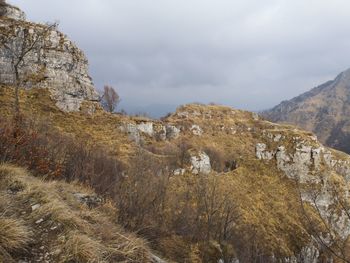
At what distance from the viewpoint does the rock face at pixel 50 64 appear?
41.6 m

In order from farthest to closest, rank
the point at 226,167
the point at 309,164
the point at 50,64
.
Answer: the point at 309,164 < the point at 226,167 < the point at 50,64

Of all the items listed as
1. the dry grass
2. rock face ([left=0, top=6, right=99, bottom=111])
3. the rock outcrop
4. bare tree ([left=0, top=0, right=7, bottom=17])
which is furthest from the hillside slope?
the dry grass

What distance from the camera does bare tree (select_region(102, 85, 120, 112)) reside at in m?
101

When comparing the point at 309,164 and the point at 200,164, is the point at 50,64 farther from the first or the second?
the point at 309,164

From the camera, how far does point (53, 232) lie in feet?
21.7

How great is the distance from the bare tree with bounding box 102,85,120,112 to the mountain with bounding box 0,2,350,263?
980 inches

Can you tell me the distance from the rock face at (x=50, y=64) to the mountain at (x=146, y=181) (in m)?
0.18

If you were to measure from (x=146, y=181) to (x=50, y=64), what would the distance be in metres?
30.9

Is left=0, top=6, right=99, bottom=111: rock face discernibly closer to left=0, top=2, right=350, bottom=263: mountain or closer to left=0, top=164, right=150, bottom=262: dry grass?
left=0, top=2, right=350, bottom=263: mountain

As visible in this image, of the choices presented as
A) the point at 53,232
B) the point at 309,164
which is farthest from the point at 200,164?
the point at 53,232

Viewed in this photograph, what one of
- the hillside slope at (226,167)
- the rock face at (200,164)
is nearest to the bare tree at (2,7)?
the hillside slope at (226,167)

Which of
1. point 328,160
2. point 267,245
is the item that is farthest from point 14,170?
point 328,160

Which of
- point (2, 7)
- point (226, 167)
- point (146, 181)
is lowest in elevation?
point (226, 167)

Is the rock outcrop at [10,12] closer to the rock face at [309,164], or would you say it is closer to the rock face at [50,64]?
the rock face at [50,64]
